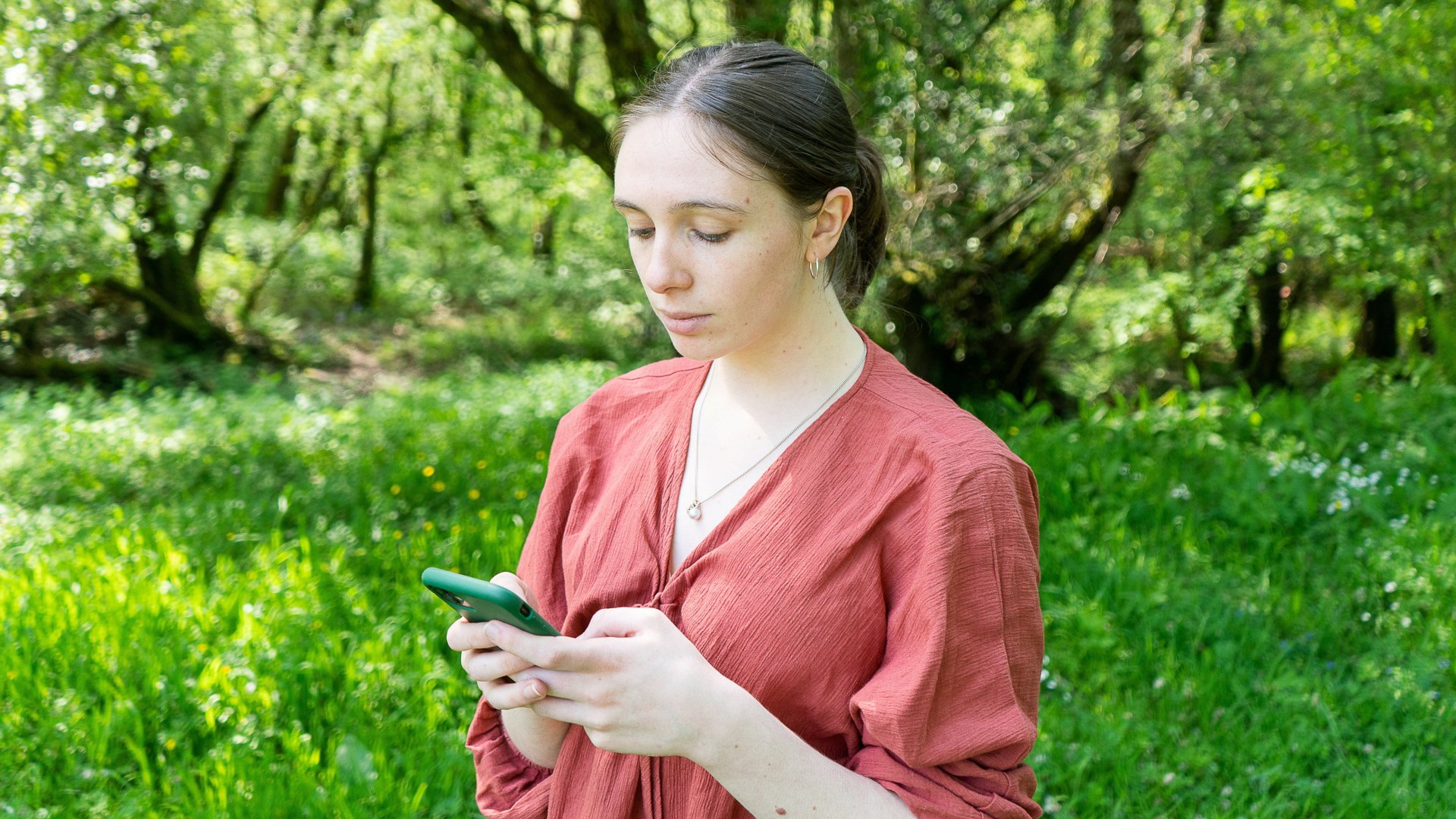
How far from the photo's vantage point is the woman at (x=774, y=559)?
1.17m

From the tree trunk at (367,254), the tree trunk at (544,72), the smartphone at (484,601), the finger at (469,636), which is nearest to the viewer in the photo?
the smartphone at (484,601)

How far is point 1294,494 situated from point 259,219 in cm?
1203

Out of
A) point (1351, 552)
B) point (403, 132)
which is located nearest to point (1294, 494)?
point (1351, 552)

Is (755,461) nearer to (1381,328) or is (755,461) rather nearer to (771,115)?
(771,115)

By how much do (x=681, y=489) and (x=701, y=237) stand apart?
0.37 m

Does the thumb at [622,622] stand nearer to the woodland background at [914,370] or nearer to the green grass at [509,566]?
the woodland background at [914,370]

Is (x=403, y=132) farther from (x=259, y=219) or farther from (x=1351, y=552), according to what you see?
(x=1351, y=552)

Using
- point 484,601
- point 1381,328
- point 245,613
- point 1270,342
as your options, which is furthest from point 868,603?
point 1381,328

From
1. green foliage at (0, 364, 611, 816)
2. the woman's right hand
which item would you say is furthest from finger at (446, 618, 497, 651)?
green foliage at (0, 364, 611, 816)

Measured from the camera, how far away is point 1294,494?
401 cm

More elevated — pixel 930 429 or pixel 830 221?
pixel 830 221

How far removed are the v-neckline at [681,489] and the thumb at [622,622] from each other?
14cm

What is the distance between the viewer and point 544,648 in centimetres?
118

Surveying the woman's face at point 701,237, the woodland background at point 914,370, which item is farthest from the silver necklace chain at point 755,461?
the woodland background at point 914,370
